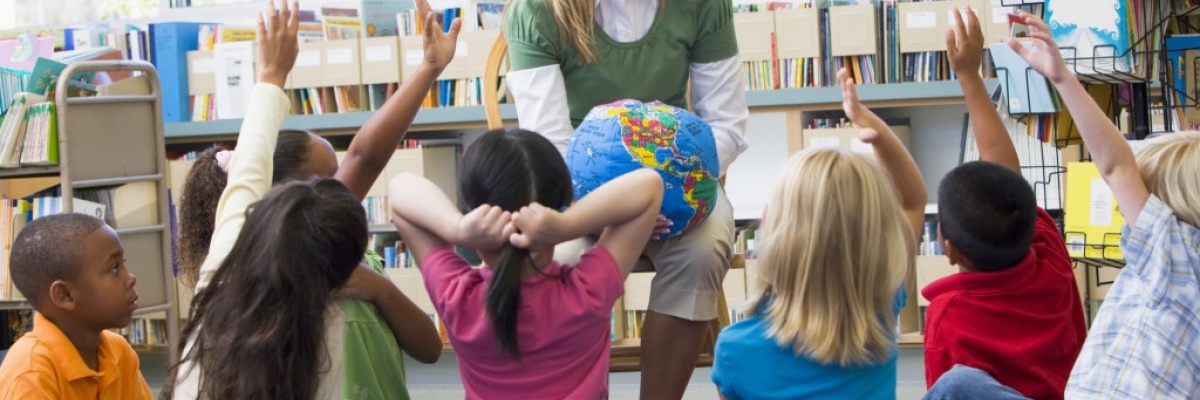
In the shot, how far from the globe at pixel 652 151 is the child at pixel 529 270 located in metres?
0.20

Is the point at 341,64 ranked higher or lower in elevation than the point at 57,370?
higher

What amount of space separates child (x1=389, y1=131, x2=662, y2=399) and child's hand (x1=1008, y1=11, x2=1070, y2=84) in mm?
657

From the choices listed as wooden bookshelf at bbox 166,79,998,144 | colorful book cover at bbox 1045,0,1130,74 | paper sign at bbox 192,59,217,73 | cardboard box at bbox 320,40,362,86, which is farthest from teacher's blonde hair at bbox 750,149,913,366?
paper sign at bbox 192,59,217,73

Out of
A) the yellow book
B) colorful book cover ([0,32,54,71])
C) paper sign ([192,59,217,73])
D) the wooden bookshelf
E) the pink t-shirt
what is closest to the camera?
the pink t-shirt

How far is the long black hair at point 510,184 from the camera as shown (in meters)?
1.72

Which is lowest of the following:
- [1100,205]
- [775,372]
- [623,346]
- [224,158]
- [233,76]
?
[623,346]

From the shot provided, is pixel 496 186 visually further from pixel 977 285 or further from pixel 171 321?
pixel 171 321

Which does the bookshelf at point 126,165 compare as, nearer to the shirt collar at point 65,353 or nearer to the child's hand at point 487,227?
the shirt collar at point 65,353

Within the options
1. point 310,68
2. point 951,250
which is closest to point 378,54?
point 310,68

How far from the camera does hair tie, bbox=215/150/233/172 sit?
2.05 m

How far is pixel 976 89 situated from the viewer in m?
2.27

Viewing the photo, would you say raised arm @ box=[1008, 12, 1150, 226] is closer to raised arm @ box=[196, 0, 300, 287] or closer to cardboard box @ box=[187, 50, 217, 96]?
raised arm @ box=[196, 0, 300, 287]

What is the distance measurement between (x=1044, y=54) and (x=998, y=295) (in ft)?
1.25

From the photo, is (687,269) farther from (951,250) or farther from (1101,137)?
(1101,137)
